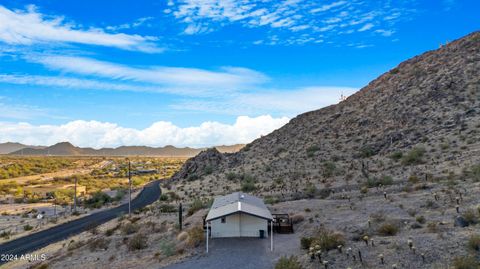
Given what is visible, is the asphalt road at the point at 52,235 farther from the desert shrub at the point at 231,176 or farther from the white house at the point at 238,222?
the desert shrub at the point at 231,176

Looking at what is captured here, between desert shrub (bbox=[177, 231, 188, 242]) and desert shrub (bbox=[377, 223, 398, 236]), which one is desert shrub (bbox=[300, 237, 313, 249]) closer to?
desert shrub (bbox=[377, 223, 398, 236])

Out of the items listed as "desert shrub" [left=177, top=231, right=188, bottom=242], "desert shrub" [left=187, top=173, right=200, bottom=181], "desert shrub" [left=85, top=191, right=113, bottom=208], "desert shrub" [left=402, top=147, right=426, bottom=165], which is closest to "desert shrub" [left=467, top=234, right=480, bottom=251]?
"desert shrub" [left=177, top=231, right=188, bottom=242]

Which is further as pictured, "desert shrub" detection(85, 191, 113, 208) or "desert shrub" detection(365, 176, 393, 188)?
"desert shrub" detection(85, 191, 113, 208)

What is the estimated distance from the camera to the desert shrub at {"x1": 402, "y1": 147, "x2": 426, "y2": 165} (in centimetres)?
4894

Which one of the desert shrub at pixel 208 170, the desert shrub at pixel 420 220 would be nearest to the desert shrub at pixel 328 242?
the desert shrub at pixel 420 220

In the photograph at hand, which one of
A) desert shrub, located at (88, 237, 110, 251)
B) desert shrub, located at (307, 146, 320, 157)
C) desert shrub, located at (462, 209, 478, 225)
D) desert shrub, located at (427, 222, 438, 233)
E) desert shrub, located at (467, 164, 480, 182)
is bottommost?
desert shrub, located at (88, 237, 110, 251)

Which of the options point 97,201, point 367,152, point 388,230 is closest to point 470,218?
point 388,230

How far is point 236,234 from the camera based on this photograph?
1112 inches

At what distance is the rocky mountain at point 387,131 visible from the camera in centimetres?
5209

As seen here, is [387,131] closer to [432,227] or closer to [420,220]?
[420,220]

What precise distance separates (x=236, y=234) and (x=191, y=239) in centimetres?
318

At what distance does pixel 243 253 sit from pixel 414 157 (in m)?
33.4

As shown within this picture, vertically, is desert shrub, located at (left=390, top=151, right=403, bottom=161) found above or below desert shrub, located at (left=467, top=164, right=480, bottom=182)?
above

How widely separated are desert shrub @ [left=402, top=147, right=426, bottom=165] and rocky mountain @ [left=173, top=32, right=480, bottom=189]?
0.82 feet
